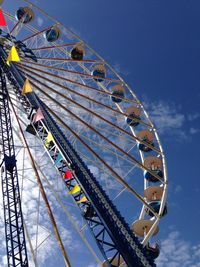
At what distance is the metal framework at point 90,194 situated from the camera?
41.3 ft

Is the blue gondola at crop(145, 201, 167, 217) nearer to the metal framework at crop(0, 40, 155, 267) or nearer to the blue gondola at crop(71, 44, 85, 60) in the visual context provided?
the metal framework at crop(0, 40, 155, 267)

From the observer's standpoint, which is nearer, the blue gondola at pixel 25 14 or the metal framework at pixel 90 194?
the metal framework at pixel 90 194

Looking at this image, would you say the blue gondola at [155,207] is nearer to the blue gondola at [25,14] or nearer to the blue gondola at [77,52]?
the blue gondola at [77,52]

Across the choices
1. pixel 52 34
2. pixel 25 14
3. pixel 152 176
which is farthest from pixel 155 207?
pixel 25 14

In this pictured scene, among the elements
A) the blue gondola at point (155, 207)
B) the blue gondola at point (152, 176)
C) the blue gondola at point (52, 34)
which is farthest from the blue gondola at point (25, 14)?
the blue gondola at point (155, 207)

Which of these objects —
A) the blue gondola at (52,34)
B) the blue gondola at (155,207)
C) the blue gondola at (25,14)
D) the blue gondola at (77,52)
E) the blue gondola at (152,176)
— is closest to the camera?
the blue gondola at (155,207)

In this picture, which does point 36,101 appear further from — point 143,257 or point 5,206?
point 143,257

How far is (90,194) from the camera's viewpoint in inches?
559

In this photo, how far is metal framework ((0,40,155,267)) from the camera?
12594 millimetres

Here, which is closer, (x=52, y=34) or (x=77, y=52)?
(x=77, y=52)

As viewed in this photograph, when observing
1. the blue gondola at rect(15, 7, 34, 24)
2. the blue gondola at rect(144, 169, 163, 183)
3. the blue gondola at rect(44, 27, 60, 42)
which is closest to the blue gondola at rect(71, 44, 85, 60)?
the blue gondola at rect(44, 27, 60, 42)

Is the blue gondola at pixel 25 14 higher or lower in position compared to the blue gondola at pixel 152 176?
higher

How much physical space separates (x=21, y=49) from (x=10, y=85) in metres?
3.03

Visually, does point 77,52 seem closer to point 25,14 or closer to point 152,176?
point 25,14
